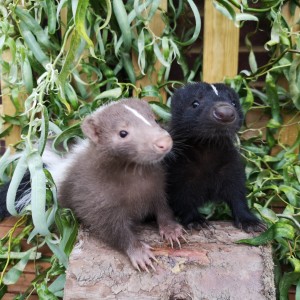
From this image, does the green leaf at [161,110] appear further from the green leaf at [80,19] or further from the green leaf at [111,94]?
the green leaf at [80,19]

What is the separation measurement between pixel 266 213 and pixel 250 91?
628 mm

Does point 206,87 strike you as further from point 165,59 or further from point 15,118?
point 15,118

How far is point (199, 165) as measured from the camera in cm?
213

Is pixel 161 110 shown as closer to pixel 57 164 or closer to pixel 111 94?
pixel 111 94

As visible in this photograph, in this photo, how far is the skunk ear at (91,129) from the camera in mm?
1870

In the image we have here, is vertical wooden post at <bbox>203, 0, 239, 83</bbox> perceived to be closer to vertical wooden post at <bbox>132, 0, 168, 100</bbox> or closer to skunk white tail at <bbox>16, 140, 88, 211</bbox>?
vertical wooden post at <bbox>132, 0, 168, 100</bbox>

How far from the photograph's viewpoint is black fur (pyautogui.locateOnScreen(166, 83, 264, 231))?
6.63 feet

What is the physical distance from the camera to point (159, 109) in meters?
2.28

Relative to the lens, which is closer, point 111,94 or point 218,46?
point 111,94

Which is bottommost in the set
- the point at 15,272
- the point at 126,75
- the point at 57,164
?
the point at 15,272

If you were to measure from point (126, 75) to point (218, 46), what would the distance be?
0.49 metres

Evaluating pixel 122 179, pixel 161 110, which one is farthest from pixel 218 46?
pixel 122 179

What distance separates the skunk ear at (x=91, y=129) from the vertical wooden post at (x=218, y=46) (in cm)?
81

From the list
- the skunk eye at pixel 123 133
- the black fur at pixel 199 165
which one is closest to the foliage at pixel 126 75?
the black fur at pixel 199 165
